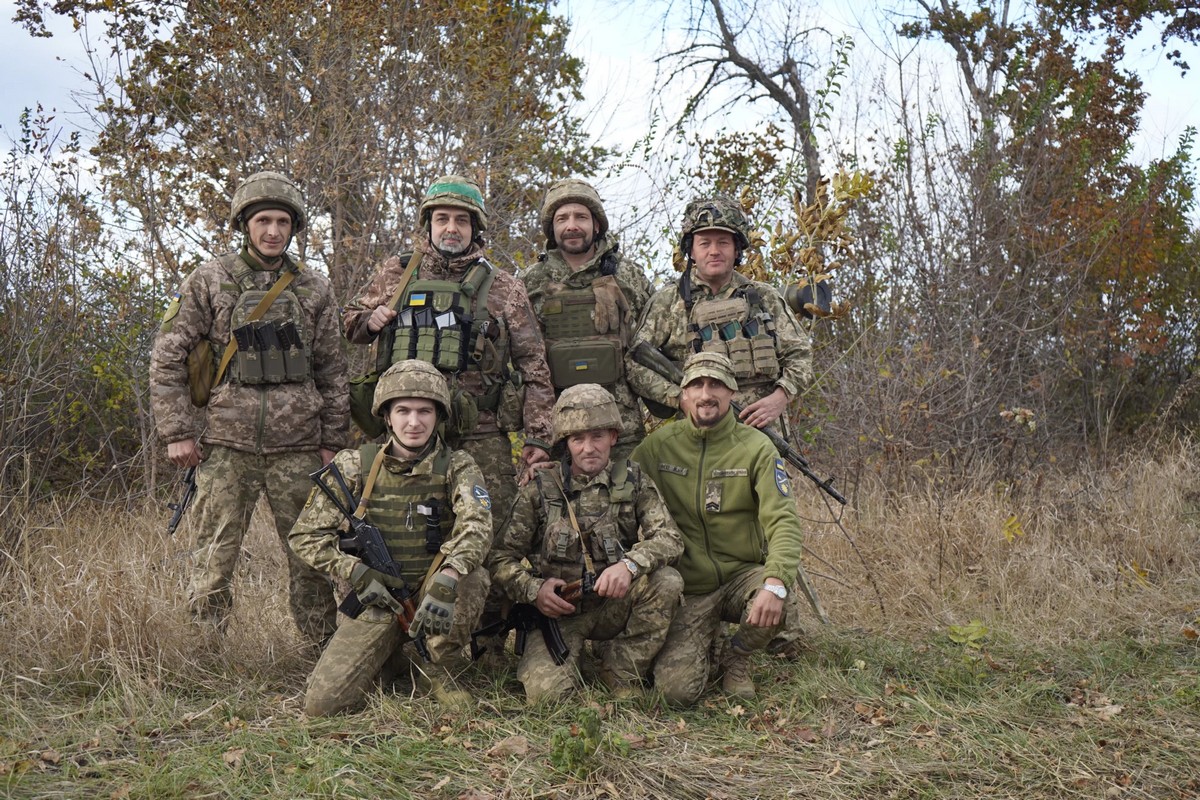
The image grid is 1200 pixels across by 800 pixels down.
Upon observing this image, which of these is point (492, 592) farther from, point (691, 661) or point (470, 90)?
point (470, 90)

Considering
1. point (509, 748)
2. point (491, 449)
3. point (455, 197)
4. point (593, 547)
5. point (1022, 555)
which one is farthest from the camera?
point (1022, 555)

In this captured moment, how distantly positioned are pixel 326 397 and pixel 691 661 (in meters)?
2.14

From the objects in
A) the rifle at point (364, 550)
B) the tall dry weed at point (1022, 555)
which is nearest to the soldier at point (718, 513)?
the rifle at point (364, 550)

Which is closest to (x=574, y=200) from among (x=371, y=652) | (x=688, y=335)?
(x=688, y=335)

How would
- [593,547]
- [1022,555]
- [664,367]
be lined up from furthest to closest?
[1022,555], [664,367], [593,547]

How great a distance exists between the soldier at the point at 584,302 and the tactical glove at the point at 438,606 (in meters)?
1.35

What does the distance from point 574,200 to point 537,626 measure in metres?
2.11

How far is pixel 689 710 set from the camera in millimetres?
4699

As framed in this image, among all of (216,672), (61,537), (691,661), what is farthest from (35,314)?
(691,661)

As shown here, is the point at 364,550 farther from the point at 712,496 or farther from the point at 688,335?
the point at 688,335

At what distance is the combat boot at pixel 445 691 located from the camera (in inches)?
179

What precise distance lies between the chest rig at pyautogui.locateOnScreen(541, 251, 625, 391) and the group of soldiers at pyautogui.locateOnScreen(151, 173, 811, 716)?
12 mm

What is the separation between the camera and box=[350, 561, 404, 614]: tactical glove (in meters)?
4.46

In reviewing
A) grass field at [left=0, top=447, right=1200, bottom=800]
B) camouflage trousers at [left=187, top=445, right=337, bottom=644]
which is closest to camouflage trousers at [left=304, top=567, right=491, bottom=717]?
grass field at [left=0, top=447, right=1200, bottom=800]
